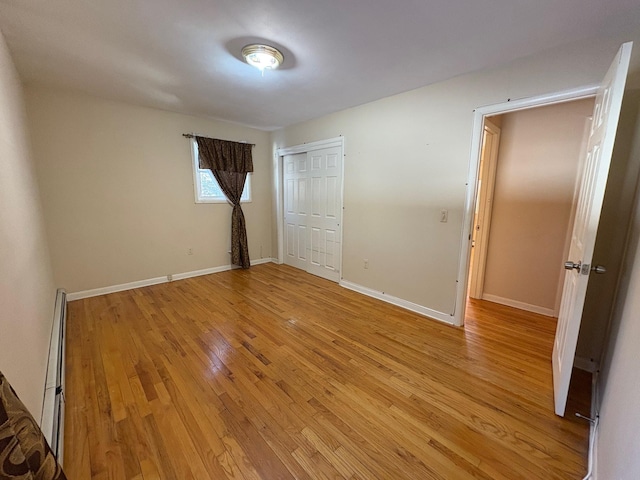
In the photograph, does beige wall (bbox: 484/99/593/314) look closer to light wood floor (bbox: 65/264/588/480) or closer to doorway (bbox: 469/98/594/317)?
doorway (bbox: 469/98/594/317)

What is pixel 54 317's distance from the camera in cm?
235

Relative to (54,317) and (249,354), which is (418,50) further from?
(54,317)

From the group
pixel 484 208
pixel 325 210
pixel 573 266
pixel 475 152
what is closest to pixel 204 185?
pixel 325 210

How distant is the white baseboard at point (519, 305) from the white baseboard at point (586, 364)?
0.96 meters

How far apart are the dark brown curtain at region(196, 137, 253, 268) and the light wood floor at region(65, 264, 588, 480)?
5.25ft

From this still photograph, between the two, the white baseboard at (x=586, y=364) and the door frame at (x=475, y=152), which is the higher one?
the door frame at (x=475, y=152)

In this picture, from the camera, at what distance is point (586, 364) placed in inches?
77.1

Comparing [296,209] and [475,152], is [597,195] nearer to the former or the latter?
[475,152]

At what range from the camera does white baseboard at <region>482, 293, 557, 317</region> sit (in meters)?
2.83

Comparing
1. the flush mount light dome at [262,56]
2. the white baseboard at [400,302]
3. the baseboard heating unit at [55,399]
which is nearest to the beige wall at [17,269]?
the baseboard heating unit at [55,399]

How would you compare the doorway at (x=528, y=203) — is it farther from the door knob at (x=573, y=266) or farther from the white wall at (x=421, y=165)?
the door knob at (x=573, y=266)

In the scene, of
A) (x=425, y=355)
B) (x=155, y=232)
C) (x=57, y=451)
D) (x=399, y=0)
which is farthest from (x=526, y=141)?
(x=155, y=232)

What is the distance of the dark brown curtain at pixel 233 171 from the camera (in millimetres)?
3893

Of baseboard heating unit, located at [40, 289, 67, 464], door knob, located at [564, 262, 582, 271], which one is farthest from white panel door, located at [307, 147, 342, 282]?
baseboard heating unit, located at [40, 289, 67, 464]
